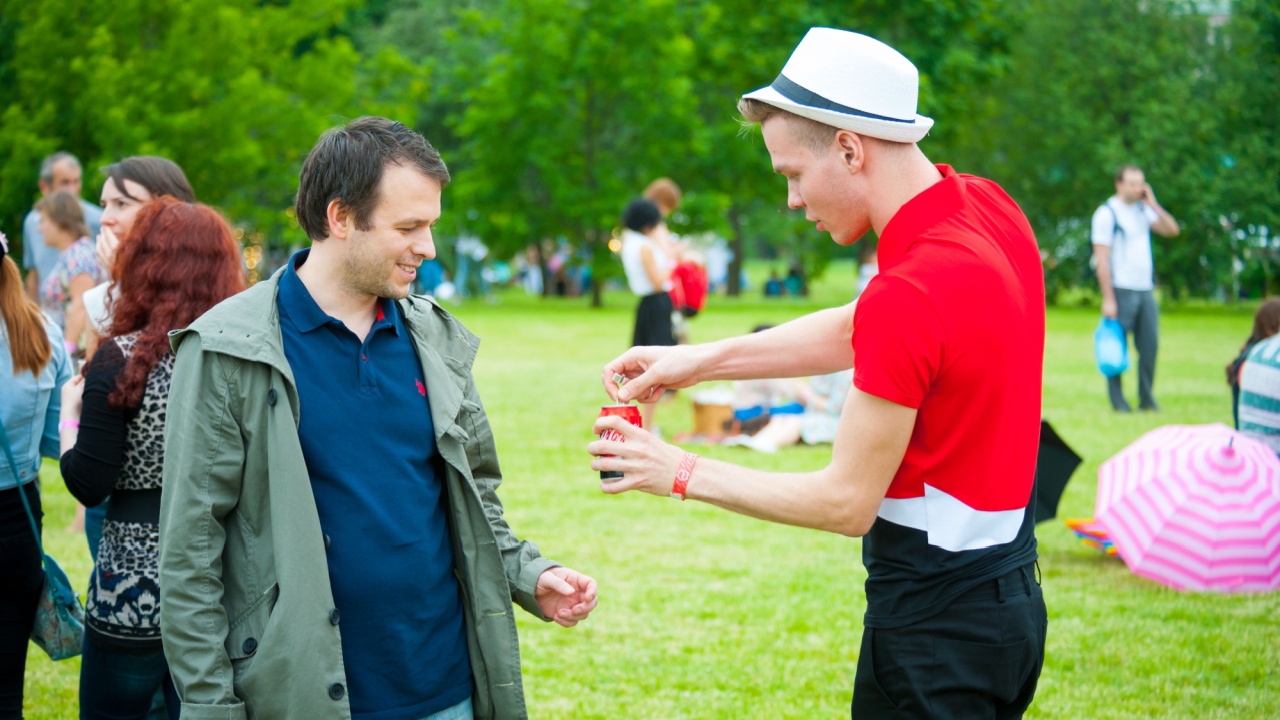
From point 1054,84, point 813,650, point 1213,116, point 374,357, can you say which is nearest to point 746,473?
point 374,357

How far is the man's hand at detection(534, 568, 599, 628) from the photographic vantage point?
3008mm

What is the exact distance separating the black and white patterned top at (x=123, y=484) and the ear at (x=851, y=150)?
2145 millimetres

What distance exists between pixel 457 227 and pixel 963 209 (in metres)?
35.3

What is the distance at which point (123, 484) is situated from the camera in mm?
3627

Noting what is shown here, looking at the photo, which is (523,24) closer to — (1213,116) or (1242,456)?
(1213,116)

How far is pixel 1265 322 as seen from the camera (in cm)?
753

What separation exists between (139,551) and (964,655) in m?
2.47

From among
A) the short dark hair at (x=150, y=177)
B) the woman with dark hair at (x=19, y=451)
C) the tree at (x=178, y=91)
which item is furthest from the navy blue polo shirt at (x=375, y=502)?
the tree at (x=178, y=91)

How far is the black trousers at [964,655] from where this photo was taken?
2541 millimetres

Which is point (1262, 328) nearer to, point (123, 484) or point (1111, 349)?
point (1111, 349)

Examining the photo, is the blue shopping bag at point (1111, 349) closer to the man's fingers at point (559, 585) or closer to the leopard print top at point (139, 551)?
the man's fingers at point (559, 585)

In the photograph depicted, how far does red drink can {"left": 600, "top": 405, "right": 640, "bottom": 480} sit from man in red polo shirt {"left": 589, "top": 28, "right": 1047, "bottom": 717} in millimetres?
22

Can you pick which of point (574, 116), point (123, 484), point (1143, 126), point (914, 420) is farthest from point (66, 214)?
point (1143, 126)

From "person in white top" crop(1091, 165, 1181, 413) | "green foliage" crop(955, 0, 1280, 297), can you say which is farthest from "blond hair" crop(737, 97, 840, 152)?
"green foliage" crop(955, 0, 1280, 297)
